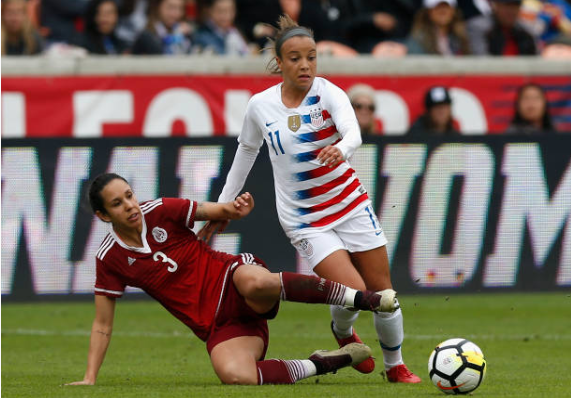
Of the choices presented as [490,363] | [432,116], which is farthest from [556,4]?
[490,363]

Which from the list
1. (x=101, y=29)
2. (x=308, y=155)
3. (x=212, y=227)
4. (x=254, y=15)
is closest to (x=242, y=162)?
(x=212, y=227)

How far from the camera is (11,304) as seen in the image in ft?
40.3

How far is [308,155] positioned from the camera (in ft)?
24.4

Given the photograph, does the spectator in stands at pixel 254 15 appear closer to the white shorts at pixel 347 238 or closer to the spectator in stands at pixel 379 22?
the spectator in stands at pixel 379 22

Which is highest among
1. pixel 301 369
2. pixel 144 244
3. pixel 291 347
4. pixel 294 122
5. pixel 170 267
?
pixel 294 122

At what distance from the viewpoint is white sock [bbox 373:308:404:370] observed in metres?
7.54

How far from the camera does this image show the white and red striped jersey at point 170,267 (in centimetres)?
741

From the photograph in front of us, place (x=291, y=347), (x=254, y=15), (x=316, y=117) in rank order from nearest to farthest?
1. (x=316, y=117)
2. (x=291, y=347)
3. (x=254, y=15)

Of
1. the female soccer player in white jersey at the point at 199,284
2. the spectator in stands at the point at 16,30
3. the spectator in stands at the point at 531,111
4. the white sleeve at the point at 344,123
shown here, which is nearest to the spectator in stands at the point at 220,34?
the spectator in stands at the point at 16,30

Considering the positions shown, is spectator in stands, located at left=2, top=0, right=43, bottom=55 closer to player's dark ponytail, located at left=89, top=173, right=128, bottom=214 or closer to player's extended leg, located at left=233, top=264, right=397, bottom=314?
player's dark ponytail, located at left=89, top=173, right=128, bottom=214

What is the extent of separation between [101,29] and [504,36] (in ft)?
17.1

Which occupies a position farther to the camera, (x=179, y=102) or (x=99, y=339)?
(x=179, y=102)

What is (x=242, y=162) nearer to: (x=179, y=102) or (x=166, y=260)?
(x=166, y=260)

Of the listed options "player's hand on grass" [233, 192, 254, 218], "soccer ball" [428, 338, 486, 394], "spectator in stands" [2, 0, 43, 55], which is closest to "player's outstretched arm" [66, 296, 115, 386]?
"player's hand on grass" [233, 192, 254, 218]
